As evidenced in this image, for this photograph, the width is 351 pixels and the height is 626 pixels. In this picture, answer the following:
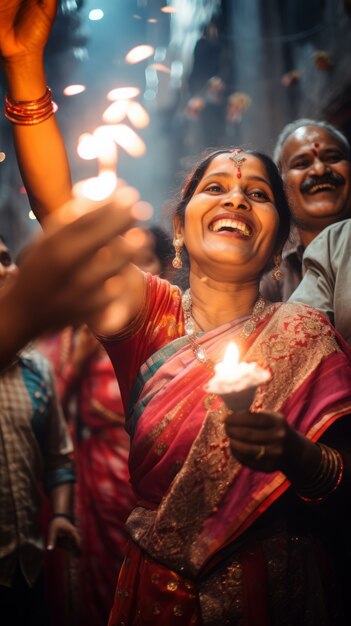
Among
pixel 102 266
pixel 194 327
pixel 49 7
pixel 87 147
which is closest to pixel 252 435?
pixel 194 327

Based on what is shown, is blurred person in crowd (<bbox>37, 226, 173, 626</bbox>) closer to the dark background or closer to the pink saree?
the dark background

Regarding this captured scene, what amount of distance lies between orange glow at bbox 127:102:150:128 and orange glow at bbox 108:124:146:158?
0.20ft

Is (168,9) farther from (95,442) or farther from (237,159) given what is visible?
(95,442)

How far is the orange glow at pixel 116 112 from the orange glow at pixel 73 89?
0.13 meters

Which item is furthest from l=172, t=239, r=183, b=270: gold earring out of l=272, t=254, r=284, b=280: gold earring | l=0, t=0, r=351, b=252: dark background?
l=272, t=254, r=284, b=280: gold earring

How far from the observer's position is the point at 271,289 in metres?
→ 1.82

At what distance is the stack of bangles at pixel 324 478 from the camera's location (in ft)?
4.10

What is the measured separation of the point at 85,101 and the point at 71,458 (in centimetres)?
143

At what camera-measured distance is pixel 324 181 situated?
185 centimetres

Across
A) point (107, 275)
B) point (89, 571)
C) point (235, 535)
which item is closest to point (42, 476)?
point (89, 571)

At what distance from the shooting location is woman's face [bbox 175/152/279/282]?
4.84 ft

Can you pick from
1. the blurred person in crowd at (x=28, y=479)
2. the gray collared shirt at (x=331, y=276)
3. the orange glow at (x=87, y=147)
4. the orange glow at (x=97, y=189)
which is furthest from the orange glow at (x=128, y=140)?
the orange glow at (x=97, y=189)

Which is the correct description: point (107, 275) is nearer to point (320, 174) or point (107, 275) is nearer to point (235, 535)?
point (235, 535)

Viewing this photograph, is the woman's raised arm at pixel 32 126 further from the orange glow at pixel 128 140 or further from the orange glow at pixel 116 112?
the orange glow at pixel 116 112
